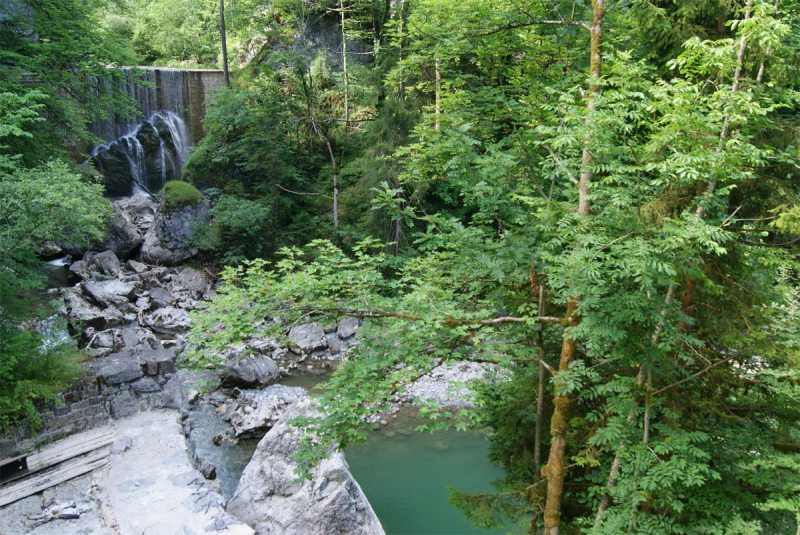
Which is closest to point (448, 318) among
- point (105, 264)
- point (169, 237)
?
point (105, 264)

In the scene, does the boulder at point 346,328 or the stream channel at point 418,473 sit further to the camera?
the boulder at point 346,328

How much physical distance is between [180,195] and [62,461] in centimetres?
1248

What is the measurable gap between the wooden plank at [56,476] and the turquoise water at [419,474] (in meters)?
4.62

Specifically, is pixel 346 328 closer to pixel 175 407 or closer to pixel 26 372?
pixel 175 407

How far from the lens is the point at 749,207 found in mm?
4562

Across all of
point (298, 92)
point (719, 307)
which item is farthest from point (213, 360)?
point (298, 92)

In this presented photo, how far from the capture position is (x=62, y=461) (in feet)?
28.2

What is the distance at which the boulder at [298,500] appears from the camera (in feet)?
24.1

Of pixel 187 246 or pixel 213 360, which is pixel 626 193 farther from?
pixel 187 246

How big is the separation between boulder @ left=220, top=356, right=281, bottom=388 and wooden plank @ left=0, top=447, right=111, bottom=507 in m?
3.86

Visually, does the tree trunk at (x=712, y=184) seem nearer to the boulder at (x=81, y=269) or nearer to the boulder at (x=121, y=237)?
the boulder at (x=81, y=269)

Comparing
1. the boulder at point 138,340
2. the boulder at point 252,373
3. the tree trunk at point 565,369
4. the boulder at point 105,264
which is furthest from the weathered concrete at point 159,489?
the boulder at point 105,264

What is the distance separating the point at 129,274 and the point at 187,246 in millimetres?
2277

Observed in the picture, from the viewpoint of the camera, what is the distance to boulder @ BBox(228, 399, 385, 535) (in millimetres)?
7352
